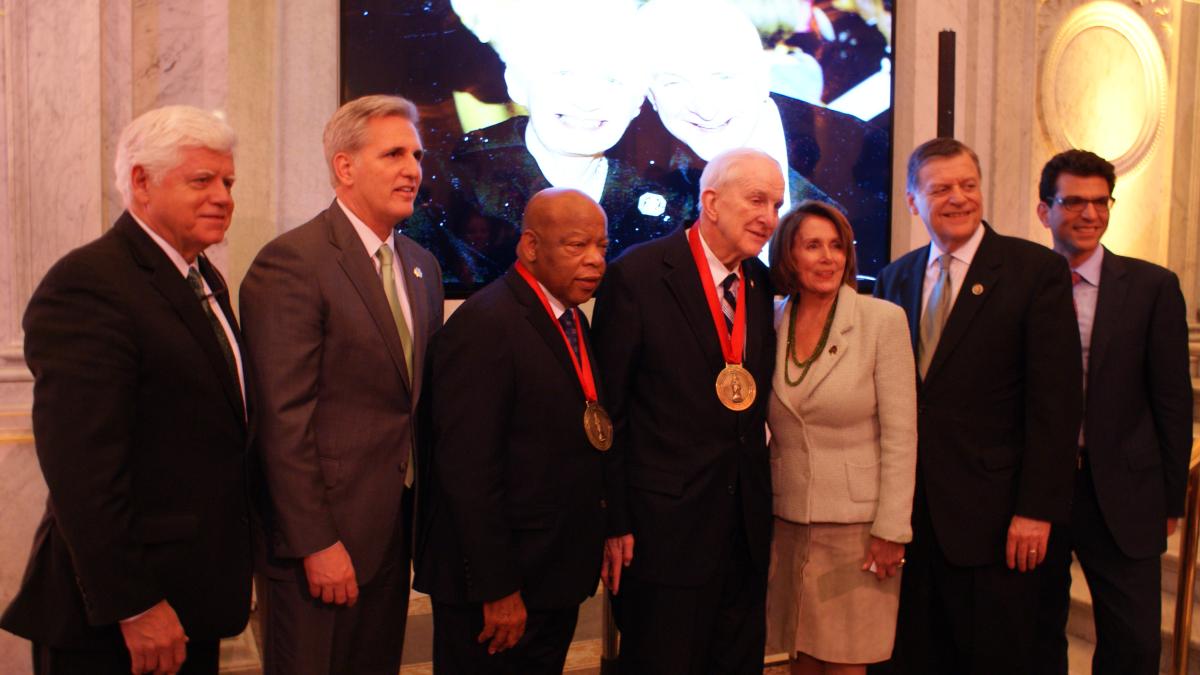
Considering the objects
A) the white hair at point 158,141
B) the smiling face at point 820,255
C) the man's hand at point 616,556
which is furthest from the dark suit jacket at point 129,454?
the smiling face at point 820,255

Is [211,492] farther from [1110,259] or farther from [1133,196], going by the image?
[1133,196]

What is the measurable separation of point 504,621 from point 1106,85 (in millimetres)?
5386

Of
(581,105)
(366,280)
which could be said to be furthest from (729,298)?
(581,105)

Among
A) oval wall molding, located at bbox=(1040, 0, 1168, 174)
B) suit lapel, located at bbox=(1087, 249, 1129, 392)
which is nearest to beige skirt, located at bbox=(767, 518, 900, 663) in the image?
suit lapel, located at bbox=(1087, 249, 1129, 392)

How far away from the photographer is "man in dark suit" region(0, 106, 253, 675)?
1.81 metres

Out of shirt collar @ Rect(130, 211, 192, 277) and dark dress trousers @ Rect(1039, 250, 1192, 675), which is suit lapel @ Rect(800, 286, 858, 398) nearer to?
dark dress trousers @ Rect(1039, 250, 1192, 675)

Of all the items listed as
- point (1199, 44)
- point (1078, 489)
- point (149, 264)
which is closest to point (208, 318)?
point (149, 264)

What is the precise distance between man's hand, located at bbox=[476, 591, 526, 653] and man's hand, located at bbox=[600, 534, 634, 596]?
0.31 meters

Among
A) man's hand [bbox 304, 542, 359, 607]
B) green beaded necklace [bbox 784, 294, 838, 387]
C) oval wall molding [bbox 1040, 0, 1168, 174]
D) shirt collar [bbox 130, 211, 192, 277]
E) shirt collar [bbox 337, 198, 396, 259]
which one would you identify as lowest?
man's hand [bbox 304, 542, 359, 607]

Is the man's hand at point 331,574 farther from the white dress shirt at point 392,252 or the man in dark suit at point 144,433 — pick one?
the white dress shirt at point 392,252

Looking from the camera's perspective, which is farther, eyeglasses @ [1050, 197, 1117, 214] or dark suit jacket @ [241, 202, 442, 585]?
eyeglasses @ [1050, 197, 1117, 214]

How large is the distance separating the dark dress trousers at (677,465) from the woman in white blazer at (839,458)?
0.26 feet

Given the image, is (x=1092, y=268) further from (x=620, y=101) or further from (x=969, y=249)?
(x=620, y=101)

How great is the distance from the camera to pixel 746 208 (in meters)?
2.62
